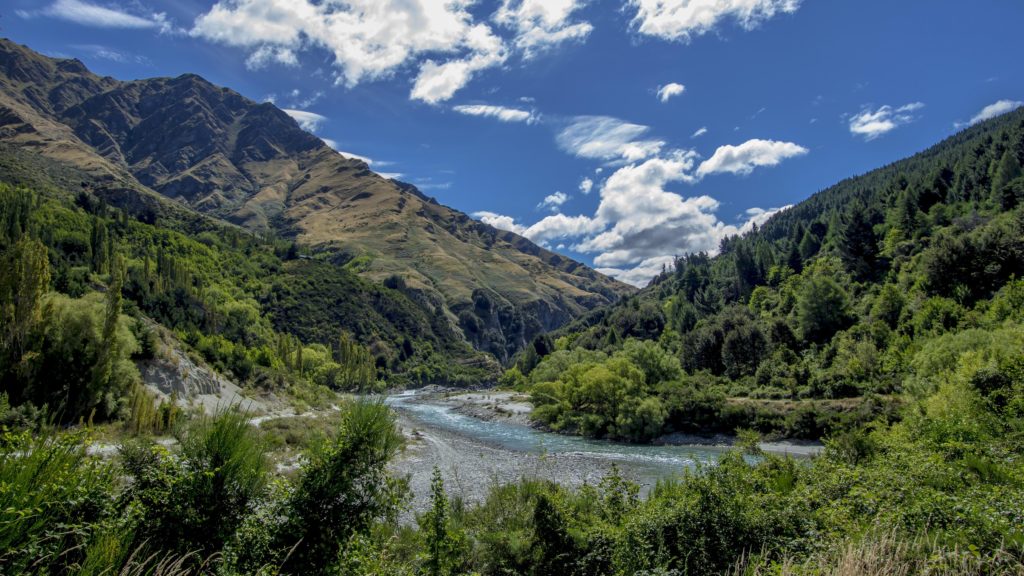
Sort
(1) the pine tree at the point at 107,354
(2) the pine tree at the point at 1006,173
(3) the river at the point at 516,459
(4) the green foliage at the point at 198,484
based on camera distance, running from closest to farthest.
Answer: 1. (4) the green foliage at the point at 198,484
2. (3) the river at the point at 516,459
3. (1) the pine tree at the point at 107,354
4. (2) the pine tree at the point at 1006,173

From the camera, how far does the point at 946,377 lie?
32.5m

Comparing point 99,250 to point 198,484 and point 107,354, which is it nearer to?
point 107,354

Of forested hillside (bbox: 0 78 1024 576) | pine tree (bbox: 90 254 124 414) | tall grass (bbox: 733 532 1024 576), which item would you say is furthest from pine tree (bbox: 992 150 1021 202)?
pine tree (bbox: 90 254 124 414)

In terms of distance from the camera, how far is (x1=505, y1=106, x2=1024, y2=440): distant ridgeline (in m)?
47.5

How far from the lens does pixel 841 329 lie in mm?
69500

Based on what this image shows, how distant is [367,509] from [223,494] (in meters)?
2.13

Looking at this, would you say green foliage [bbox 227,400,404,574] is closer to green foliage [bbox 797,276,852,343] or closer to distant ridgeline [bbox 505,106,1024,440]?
distant ridgeline [bbox 505,106,1024,440]

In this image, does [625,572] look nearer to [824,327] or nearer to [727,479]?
[727,479]

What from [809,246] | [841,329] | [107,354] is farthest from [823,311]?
[107,354]

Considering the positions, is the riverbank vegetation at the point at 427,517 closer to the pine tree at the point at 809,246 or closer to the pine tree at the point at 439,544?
the pine tree at the point at 439,544

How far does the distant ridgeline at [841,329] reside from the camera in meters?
47.5

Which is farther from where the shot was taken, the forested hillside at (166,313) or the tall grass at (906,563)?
the forested hillside at (166,313)

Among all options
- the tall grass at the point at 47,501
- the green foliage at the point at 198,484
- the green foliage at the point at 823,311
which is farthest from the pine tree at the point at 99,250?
the green foliage at the point at 823,311

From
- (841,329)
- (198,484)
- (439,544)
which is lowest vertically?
(439,544)
